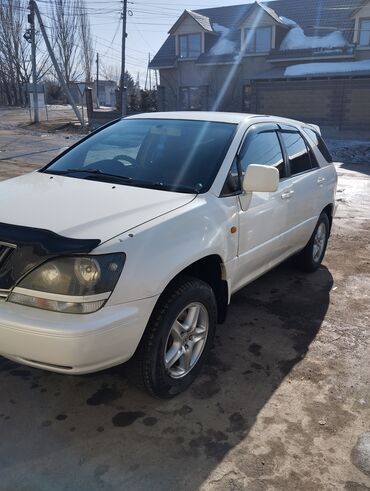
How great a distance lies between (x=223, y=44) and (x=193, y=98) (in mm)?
3959

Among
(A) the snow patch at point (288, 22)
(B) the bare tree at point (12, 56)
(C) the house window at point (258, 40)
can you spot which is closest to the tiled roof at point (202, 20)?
(C) the house window at point (258, 40)

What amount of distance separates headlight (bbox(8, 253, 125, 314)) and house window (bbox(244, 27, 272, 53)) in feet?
97.4

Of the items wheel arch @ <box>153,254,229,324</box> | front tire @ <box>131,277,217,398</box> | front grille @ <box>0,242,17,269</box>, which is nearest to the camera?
front grille @ <box>0,242,17,269</box>

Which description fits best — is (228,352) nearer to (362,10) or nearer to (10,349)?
(10,349)

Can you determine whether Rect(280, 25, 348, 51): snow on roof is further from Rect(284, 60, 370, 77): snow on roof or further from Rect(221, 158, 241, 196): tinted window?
Rect(221, 158, 241, 196): tinted window

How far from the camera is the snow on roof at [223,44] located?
99.9 ft

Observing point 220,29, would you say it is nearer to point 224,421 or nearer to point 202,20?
point 202,20

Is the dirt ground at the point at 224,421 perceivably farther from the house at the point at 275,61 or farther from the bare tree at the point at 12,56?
the bare tree at the point at 12,56

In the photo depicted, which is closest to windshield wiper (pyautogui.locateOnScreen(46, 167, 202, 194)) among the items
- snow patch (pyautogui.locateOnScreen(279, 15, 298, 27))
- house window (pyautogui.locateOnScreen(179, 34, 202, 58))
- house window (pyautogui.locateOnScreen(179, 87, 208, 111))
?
house window (pyautogui.locateOnScreen(179, 87, 208, 111))

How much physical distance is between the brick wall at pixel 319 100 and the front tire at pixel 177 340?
78.0 feet

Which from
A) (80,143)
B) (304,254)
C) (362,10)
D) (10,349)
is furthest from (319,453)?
(362,10)

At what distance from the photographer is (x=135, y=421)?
8.95ft

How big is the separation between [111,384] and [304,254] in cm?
278

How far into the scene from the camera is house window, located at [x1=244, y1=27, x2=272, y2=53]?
28.9 m
